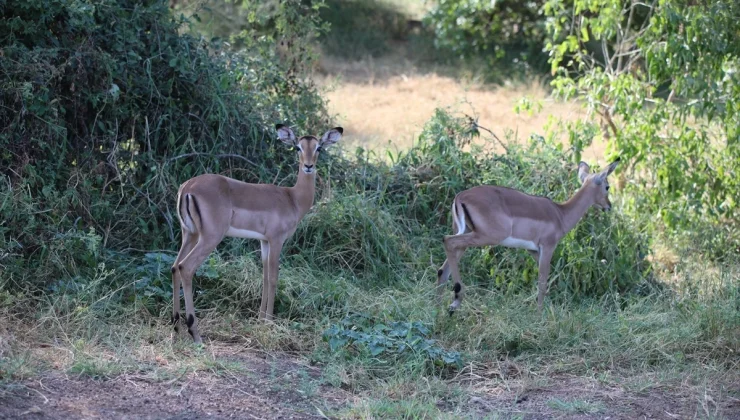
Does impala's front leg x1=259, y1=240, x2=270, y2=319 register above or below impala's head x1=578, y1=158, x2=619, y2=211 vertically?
below

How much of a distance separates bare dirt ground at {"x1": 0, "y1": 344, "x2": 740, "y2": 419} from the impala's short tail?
87 cm

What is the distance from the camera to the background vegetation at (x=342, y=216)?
572 centimetres

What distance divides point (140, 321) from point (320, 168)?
258 cm

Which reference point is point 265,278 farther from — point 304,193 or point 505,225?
point 505,225

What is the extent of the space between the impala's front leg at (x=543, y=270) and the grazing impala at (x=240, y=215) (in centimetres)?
188

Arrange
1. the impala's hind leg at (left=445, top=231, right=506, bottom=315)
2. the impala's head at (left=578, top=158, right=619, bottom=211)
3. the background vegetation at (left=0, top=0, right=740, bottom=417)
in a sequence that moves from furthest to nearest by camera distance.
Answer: the impala's head at (left=578, top=158, right=619, bottom=211) < the impala's hind leg at (left=445, top=231, right=506, bottom=315) < the background vegetation at (left=0, top=0, right=740, bottom=417)

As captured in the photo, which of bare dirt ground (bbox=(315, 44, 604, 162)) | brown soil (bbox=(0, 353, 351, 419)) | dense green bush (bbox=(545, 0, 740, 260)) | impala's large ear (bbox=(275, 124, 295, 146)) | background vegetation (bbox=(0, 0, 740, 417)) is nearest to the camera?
brown soil (bbox=(0, 353, 351, 419))

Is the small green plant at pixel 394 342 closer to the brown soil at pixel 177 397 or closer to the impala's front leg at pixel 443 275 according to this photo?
the brown soil at pixel 177 397

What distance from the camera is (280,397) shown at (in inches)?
192

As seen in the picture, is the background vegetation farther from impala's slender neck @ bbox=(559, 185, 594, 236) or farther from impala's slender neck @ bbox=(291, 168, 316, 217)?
impala's slender neck @ bbox=(291, 168, 316, 217)

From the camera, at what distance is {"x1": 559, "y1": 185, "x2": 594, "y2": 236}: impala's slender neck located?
7.28m

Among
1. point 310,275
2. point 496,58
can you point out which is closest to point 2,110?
point 310,275

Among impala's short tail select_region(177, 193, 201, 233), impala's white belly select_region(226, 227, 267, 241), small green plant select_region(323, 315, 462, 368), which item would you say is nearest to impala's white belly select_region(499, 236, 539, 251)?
small green plant select_region(323, 315, 462, 368)

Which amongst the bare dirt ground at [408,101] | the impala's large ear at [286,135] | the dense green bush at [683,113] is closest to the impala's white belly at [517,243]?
the impala's large ear at [286,135]
